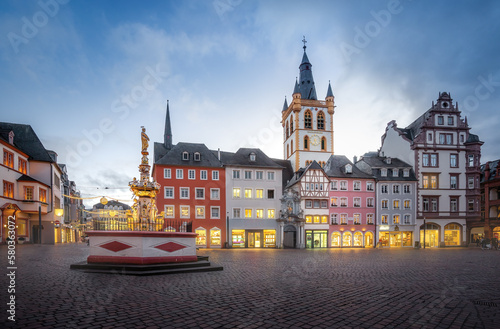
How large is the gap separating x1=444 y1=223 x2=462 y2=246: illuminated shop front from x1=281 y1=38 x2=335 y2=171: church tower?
24.5m

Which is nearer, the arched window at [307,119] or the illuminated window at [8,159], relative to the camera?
the illuminated window at [8,159]

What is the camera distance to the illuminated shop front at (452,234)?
46.9 metres

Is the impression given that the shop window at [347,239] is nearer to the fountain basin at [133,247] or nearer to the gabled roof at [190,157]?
the gabled roof at [190,157]

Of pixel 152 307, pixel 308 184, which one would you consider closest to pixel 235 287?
pixel 152 307

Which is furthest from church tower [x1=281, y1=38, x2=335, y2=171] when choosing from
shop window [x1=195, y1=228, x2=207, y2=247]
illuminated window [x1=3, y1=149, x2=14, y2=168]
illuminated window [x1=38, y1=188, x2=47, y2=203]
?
illuminated window [x1=3, y1=149, x2=14, y2=168]

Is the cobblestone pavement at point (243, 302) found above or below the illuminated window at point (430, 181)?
below

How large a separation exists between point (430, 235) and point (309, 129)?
94.3ft

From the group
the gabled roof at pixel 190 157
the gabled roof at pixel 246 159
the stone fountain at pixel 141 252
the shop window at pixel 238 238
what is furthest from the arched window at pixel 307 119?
the stone fountain at pixel 141 252

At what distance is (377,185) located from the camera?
47594 mm

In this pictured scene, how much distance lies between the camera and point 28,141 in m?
37.9

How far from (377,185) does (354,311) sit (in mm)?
43345

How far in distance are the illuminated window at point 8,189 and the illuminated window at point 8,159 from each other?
1.76 meters

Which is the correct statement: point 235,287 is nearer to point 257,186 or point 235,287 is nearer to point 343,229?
point 257,186

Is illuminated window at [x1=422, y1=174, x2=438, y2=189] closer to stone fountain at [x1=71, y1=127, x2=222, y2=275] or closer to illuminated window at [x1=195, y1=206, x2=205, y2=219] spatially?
illuminated window at [x1=195, y1=206, x2=205, y2=219]
